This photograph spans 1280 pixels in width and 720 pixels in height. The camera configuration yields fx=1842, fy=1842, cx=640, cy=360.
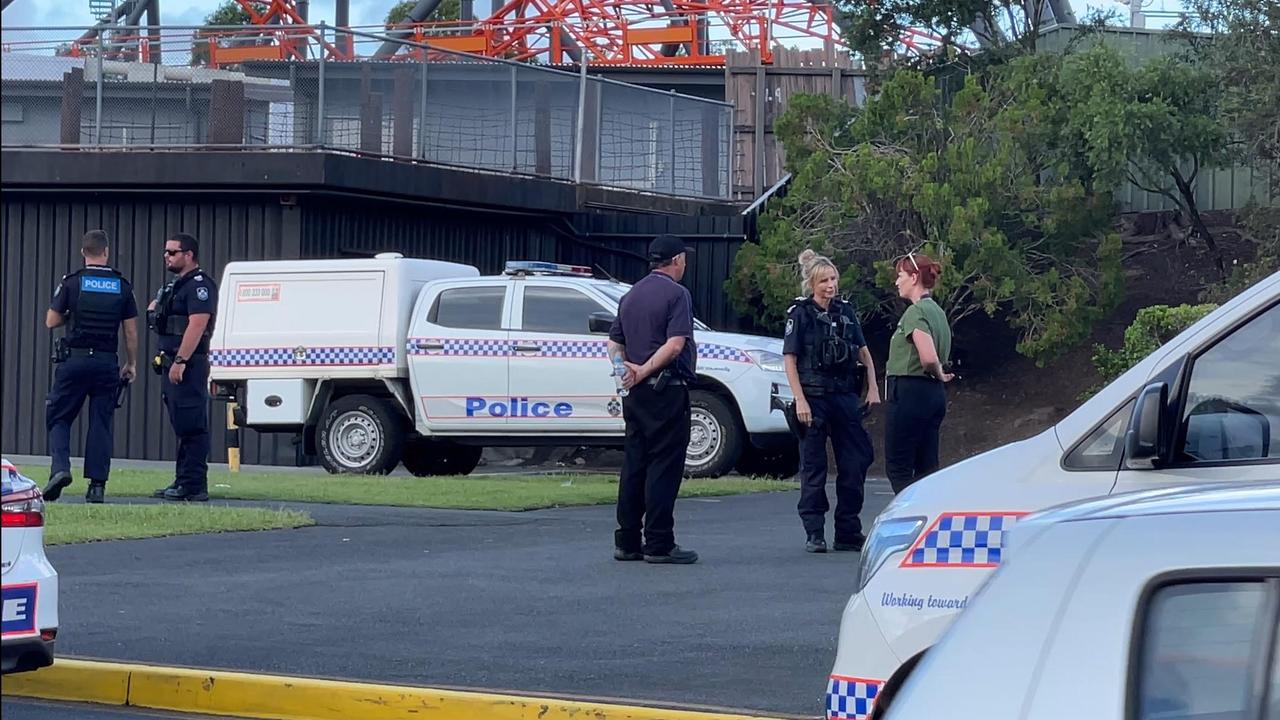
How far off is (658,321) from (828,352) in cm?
97

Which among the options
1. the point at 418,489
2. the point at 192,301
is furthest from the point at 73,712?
the point at 418,489

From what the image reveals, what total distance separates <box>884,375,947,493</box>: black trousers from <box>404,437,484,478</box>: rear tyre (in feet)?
30.7

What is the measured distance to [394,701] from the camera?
6.14 meters

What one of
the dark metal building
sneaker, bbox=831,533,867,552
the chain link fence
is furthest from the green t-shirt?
the chain link fence

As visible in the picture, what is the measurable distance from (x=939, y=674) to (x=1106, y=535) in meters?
0.30

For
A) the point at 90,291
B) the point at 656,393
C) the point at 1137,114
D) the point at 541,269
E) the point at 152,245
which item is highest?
the point at 1137,114

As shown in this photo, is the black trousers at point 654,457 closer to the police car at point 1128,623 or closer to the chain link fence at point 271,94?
the police car at point 1128,623

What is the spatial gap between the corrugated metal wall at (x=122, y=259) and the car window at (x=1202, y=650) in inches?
748

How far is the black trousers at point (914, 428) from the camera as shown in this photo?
31.8 ft

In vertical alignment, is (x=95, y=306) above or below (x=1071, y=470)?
above

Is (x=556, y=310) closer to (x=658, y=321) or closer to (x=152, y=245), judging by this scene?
(x=152, y=245)

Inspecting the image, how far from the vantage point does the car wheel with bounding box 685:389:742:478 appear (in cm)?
1677

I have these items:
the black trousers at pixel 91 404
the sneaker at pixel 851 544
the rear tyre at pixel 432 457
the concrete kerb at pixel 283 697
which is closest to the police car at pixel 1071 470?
the concrete kerb at pixel 283 697

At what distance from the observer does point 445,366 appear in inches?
688
